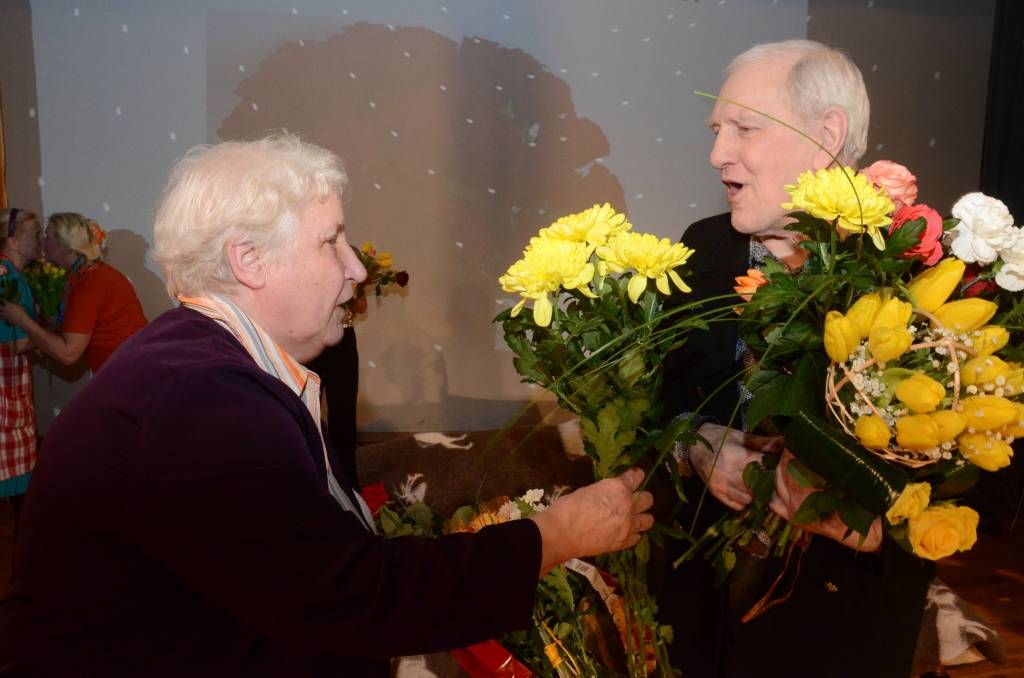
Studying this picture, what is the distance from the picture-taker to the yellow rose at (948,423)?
0.90m

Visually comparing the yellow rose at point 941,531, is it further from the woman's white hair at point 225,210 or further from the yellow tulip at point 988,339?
Result: the woman's white hair at point 225,210

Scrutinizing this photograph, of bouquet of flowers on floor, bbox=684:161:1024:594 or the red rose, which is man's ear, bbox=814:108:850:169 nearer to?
bouquet of flowers on floor, bbox=684:161:1024:594

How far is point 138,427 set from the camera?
978 mm

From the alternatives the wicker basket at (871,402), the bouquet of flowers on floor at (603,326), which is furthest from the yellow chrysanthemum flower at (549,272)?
the wicker basket at (871,402)

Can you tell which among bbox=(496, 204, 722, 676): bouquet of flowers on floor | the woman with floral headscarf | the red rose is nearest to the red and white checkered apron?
the woman with floral headscarf

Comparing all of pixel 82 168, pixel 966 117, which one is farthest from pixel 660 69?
pixel 82 168

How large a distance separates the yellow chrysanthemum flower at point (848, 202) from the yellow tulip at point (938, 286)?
72 millimetres

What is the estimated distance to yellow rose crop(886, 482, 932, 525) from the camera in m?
0.99

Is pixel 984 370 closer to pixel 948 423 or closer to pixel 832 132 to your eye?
pixel 948 423

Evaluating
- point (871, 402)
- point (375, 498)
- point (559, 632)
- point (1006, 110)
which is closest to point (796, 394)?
point (871, 402)

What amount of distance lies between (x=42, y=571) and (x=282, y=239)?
0.51 metres

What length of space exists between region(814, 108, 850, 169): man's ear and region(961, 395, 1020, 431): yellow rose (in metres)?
0.65

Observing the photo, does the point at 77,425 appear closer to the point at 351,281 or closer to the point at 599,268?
the point at 351,281

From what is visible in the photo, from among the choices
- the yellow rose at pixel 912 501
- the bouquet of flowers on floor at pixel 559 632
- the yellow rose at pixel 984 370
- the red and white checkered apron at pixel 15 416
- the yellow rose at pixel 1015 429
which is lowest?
the red and white checkered apron at pixel 15 416
